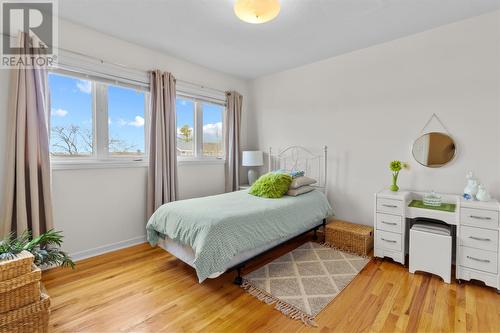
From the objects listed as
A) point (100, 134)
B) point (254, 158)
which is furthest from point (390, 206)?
point (100, 134)

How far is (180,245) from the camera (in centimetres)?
229

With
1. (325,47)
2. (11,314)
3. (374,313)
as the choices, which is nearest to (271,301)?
(374,313)

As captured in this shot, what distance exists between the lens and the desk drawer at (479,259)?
80.0 inches

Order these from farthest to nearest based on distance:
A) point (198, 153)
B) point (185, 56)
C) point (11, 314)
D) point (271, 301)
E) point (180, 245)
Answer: point (198, 153) < point (185, 56) < point (180, 245) < point (271, 301) < point (11, 314)

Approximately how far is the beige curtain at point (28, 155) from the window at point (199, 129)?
159 centimetres

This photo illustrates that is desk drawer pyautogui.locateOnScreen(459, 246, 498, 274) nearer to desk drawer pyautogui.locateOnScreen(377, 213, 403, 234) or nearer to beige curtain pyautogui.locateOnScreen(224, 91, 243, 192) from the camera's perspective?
desk drawer pyautogui.locateOnScreen(377, 213, 403, 234)

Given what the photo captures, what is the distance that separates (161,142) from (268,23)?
1.91 m

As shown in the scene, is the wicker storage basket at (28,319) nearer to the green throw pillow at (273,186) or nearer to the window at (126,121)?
the window at (126,121)

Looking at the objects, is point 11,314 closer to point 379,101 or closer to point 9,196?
point 9,196

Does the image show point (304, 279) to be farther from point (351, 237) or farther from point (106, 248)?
point (106, 248)

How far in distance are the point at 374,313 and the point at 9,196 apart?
10.5ft

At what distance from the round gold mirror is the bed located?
1.24m

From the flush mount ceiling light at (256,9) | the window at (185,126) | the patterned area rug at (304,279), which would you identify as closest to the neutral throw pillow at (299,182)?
the patterned area rug at (304,279)

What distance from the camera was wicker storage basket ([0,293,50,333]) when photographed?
1.37 meters
